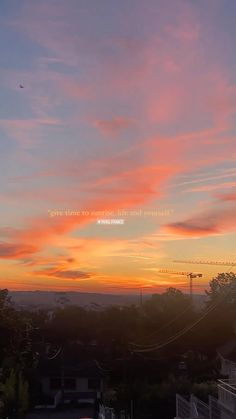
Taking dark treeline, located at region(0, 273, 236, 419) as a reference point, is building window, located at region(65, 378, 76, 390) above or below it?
below

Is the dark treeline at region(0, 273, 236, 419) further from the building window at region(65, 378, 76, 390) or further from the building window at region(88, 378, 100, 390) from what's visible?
the building window at region(65, 378, 76, 390)

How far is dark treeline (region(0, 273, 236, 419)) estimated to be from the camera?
38594 millimetres

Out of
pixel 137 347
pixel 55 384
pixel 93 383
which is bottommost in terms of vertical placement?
pixel 55 384

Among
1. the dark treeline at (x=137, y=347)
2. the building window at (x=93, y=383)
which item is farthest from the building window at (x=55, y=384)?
the building window at (x=93, y=383)

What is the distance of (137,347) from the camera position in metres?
59.4

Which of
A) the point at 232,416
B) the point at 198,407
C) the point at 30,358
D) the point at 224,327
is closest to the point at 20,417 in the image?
the point at 30,358

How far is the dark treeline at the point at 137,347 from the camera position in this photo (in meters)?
38.6

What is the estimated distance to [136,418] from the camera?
33406 millimetres

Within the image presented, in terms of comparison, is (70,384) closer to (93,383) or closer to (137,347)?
(93,383)

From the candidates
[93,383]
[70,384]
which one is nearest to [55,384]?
[70,384]

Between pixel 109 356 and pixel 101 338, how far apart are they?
7402 mm

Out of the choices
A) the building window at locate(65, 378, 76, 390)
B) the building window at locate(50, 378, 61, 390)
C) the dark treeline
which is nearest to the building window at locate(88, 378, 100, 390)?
the building window at locate(65, 378, 76, 390)

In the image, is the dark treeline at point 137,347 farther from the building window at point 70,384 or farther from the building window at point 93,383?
the building window at point 70,384

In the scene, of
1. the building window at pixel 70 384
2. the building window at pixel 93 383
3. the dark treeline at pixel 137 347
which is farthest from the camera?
the building window at pixel 70 384
